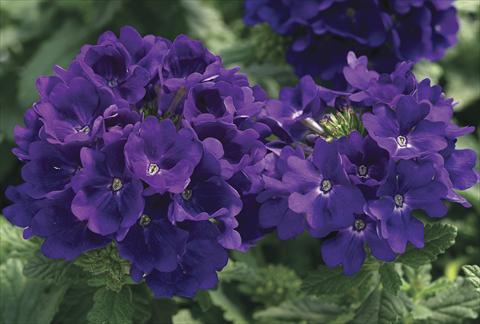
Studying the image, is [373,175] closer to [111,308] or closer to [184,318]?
[111,308]

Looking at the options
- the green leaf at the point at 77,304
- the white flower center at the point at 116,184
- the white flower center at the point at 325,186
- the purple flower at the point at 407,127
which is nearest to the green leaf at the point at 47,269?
the green leaf at the point at 77,304

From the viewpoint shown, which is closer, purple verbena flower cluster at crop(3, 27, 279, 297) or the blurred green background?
purple verbena flower cluster at crop(3, 27, 279, 297)

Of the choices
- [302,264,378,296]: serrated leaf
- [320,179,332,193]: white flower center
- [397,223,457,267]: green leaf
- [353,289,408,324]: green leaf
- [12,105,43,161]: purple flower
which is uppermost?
[12,105,43,161]: purple flower

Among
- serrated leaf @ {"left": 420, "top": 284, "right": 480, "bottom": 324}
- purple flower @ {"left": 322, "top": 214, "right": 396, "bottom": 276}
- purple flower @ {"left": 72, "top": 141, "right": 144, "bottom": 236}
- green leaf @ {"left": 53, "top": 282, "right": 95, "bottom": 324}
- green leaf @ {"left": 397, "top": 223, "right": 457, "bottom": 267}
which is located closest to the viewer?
purple flower @ {"left": 72, "top": 141, "right": 144, "bottom": 236}

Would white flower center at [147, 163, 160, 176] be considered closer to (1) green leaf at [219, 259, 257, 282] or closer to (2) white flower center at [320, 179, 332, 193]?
(2) white flower center at [320, 179, 332, 193]

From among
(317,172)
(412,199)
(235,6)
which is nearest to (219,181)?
(317,172)

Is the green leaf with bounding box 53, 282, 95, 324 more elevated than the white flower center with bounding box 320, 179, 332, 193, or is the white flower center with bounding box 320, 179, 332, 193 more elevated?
the white flower center with bounding box 320, 179, 332, 193

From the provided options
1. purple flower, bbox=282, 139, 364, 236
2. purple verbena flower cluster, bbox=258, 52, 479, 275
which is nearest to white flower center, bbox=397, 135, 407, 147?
purple verbena flower cluster, bbox=258, 52, 479, 275
